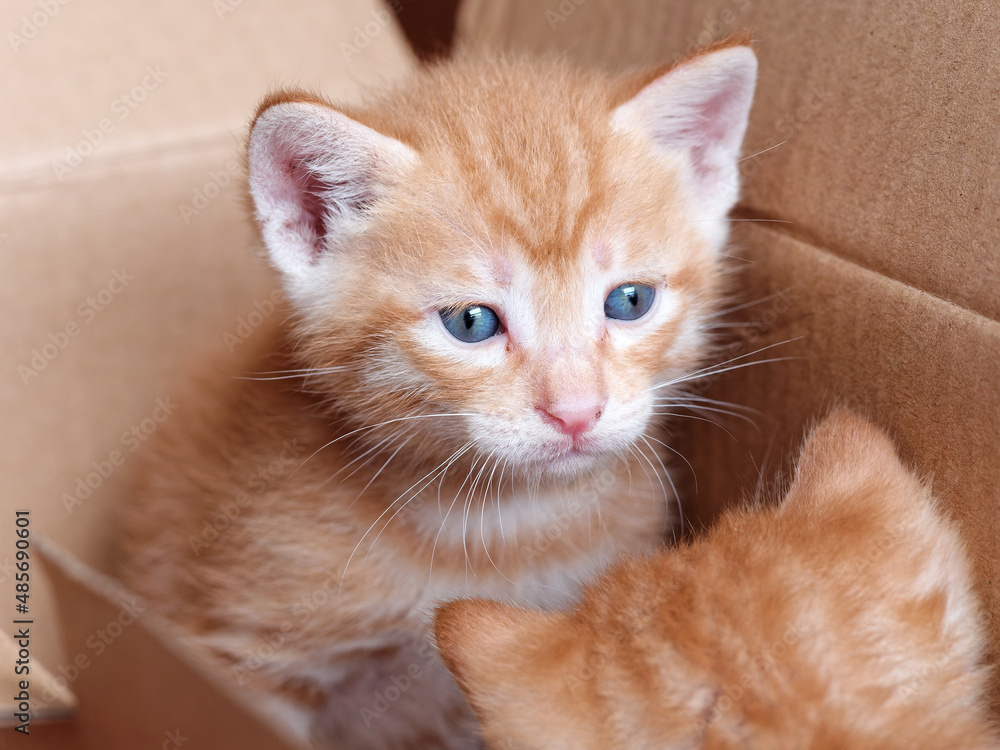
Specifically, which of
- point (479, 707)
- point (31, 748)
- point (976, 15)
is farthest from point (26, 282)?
point (976, 15)

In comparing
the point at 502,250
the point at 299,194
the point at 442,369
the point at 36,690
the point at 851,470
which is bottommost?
the point at 36,690

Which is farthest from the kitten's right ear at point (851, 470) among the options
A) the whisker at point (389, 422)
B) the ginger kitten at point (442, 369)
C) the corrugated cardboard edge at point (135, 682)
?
the corrugated cardboard edge at point (135, 682)

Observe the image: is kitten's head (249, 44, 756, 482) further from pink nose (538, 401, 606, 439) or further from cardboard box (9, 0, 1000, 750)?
cardboard box (9, 0, 1000, 750)

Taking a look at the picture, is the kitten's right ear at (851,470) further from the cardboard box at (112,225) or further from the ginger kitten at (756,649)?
the cardboard box at (112,225)

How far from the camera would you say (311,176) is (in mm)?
1164

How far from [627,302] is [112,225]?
111 centimetres

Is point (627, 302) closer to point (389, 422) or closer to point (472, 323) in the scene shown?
point (472, 323)

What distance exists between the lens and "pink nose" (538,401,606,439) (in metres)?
1.01

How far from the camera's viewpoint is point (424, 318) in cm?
110

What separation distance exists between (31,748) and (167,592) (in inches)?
13.3

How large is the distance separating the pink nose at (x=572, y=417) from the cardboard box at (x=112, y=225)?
0.78 m

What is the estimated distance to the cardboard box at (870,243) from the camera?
3.08 feet

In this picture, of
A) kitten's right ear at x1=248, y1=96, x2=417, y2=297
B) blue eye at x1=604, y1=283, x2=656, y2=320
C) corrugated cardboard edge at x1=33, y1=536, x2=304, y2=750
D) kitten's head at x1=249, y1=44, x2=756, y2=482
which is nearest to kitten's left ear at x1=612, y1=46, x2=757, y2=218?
kitten's head at x1=249, y1=44, x2=756, y2=482

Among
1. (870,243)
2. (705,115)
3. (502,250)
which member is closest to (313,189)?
(502,250)
